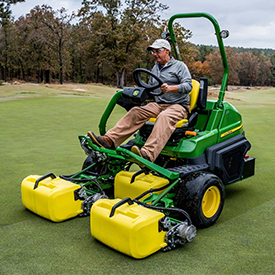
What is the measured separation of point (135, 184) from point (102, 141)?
24.3 inches

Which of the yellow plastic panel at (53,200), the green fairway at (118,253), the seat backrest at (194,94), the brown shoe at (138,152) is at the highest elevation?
the seat backrest at (194,94)

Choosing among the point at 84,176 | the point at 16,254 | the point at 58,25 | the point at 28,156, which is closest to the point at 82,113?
the point at 28,156

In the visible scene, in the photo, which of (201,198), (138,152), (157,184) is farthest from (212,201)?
(138,152)

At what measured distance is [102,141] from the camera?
13.2 feet

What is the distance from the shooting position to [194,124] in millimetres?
4219

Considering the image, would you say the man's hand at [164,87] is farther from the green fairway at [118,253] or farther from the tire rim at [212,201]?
the green fairway at [118,253]

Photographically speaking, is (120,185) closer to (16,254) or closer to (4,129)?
(16,254)

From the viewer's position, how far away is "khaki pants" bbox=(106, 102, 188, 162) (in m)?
3.75

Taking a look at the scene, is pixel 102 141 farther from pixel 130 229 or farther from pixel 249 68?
pixel 249 68

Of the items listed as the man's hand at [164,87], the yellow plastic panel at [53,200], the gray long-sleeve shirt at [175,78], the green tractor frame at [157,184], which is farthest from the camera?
the gray long-sleeve shirt at [175,78]

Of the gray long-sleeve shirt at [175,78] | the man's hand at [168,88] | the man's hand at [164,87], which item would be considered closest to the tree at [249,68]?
the gray long-sleeve shirt at [175,78]

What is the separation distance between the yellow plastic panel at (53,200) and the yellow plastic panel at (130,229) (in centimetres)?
58

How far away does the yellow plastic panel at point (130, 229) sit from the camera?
2.81 meters

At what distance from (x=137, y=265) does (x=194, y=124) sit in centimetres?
196
